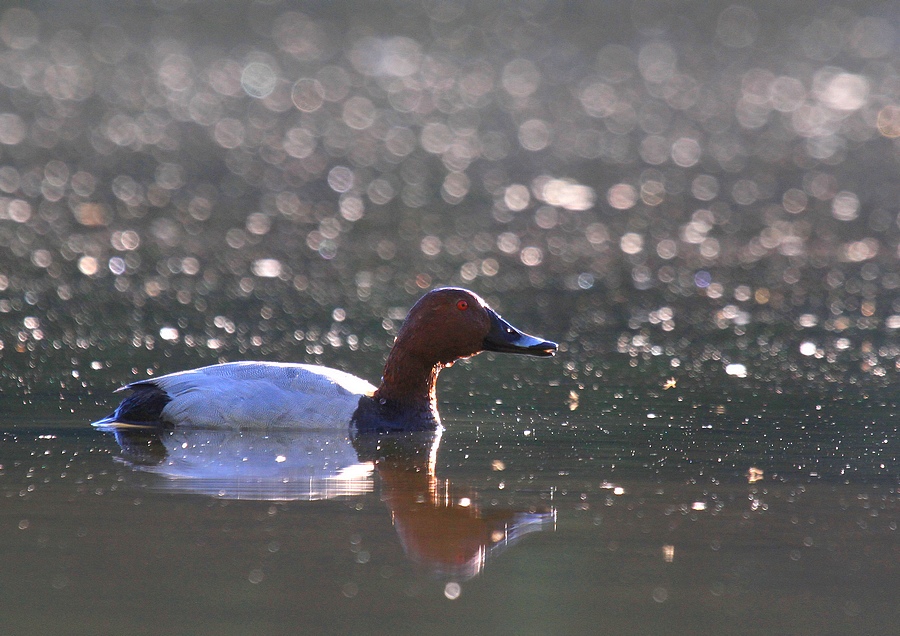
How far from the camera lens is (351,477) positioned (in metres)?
8.21

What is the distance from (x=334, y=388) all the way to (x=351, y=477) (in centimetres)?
158

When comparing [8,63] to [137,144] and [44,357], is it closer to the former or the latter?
[137,144]

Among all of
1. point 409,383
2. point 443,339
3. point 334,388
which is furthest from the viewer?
point 443,339

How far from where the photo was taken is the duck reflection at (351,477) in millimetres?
6984

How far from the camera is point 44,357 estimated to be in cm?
1153

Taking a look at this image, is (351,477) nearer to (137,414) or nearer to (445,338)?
(137,414)

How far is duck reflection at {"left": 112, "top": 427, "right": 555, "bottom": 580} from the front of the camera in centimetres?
698

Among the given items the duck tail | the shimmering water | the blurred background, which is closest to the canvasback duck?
the duck tail

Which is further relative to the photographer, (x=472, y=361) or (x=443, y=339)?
(x=472, y=361)

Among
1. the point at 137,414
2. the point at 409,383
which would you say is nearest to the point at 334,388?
the point at 409,383

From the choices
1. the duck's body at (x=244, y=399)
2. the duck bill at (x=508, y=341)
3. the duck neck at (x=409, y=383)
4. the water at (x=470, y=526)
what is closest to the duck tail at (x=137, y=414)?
the duck's body at (x=244, y=399)

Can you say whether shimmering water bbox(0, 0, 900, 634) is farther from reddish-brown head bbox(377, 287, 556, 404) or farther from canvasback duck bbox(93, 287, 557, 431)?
reddish-brown head bbox(377, 287, 556, 404)

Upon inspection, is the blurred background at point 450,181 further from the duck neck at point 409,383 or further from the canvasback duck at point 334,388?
the duck neck at point 409,383

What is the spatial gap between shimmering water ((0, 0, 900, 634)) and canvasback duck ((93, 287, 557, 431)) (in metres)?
0.21
